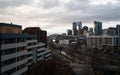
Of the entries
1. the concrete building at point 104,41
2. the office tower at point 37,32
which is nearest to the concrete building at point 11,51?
the office tower at point 37,32

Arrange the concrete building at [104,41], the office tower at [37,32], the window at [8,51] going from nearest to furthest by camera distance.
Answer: the window at [8,51], the office tower at [37,32], the concrete building at [104,41]

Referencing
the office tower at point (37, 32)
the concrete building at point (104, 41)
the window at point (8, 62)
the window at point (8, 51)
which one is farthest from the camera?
the concrete building at point (104, 41)

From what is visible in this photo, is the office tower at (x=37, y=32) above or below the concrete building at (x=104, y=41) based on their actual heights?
above

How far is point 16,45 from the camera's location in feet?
110

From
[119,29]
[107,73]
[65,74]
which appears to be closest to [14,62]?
[65,74]

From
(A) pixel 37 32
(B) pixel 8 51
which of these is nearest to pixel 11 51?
(B) pixel 8 51

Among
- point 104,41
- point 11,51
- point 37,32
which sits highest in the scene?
point 37,32

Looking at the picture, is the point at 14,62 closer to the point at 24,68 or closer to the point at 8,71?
the point at 8,71

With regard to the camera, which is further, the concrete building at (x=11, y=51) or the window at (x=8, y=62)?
the window at (x=8, y=62)

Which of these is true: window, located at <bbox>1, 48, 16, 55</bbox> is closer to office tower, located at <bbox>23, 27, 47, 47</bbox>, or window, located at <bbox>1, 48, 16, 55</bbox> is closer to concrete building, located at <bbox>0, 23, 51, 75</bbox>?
concrete building, located at <bbox>0, 23, 51, 75</bbox>

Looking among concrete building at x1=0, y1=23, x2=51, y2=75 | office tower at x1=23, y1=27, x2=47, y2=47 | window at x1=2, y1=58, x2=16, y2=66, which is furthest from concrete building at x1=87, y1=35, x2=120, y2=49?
window at x1=2, y1=58, x2=16, y2=66

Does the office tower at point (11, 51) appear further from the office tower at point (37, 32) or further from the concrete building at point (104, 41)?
the concrete building at point (104, 41)

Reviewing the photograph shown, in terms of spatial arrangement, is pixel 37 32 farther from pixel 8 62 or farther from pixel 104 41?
pixel 104 41

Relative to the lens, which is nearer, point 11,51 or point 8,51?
point 8,51
